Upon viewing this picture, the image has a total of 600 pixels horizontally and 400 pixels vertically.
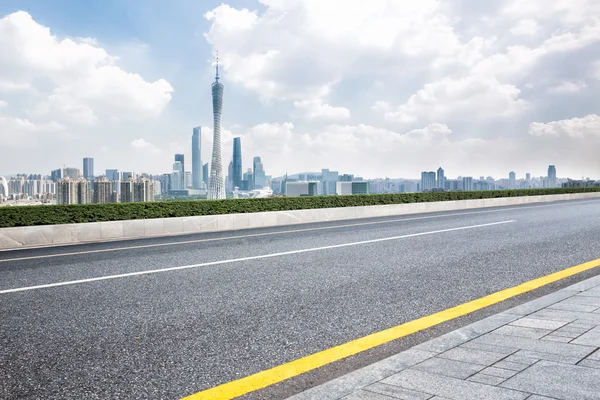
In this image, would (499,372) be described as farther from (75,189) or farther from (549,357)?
(75,189)

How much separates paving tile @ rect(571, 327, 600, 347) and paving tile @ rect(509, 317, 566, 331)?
236 mm

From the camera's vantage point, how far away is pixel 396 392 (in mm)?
2588

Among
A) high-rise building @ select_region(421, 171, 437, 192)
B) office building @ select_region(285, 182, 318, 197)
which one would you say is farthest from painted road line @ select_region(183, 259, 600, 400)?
high-rise building @ select_region(421, 171, 437, 192)

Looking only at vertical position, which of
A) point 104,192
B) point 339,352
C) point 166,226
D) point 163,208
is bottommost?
point 339,352

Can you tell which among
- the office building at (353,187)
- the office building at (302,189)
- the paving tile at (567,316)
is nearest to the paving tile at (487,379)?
the paving tile at (567,316)

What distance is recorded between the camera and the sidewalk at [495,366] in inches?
101

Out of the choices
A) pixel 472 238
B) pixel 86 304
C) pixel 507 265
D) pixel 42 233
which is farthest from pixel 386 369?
pixel 42 233

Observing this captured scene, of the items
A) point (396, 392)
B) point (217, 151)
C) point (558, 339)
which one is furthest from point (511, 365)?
point (217, 151)

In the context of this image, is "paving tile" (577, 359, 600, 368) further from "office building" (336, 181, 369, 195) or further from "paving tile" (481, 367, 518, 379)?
"office building" (336, 181, 369, 195)

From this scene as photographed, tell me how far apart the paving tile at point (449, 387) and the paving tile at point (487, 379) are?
1.8 inches

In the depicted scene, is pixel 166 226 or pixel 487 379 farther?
pixel 166 226

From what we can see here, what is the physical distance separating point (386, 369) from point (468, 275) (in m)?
3.61

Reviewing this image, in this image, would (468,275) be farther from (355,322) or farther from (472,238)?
(472,238)

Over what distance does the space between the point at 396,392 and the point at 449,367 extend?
561 mm
